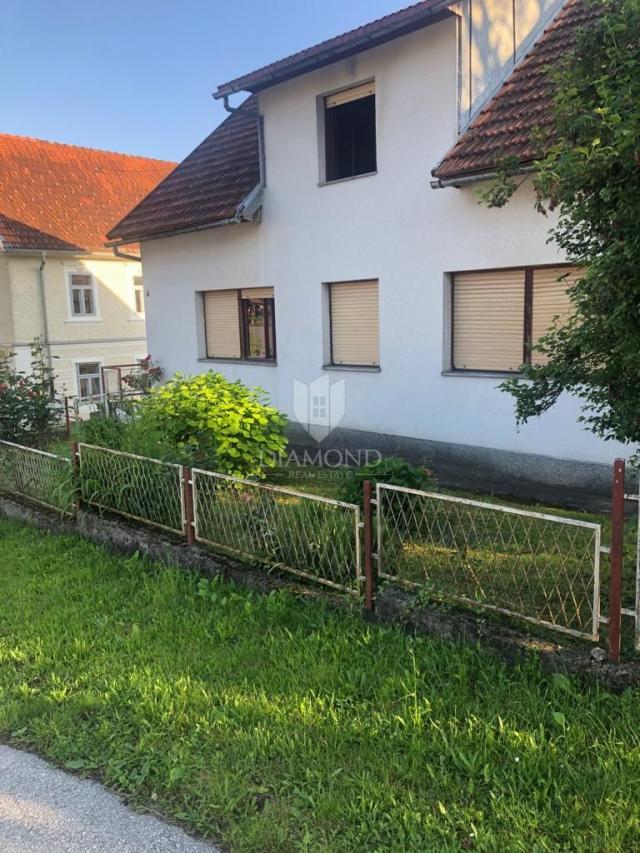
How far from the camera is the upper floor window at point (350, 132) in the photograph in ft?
30.5

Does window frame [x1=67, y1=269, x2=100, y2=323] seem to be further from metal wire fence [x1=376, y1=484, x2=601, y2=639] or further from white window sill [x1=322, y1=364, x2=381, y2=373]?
metal wire fence [x1=376, y1=484, x2=601, y2=639]

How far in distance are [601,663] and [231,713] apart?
72.2 inches

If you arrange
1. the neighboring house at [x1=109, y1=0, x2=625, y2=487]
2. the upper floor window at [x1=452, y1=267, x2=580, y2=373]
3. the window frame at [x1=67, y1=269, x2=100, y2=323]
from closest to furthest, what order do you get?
the upper floor window at [x1=452, y1=267, x2=580, y2=373], the neighboring house at [x1=109, y1=0, x2=625, y2=487], the window frame at [x1=67, y1=269, x2=100, y2=323]

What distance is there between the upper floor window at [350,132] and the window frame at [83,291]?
39.5 ft

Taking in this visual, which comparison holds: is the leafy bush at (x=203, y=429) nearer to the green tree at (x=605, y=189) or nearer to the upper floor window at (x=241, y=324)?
the green tree at (x=605, y=189)

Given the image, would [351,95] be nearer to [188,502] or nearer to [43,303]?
[188,502]

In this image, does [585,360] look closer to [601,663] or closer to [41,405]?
[601,663]

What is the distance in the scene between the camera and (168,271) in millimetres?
12906

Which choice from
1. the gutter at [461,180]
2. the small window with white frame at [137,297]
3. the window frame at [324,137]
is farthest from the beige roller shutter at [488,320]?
the small window with white frame at [137,297]

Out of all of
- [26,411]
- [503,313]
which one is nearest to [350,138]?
[503,313]

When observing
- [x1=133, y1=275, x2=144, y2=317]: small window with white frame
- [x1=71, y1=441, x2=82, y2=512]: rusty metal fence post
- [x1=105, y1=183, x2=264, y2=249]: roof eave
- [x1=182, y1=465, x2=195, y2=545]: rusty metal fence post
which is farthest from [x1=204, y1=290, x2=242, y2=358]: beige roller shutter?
[x1=133, y1=275, x2=144, y2=317]: small window with white frame

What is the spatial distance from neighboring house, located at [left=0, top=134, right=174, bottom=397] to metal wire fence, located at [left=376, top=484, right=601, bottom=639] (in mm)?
15020

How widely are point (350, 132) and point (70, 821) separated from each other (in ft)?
30.0

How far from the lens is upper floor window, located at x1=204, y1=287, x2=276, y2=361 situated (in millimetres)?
11383
